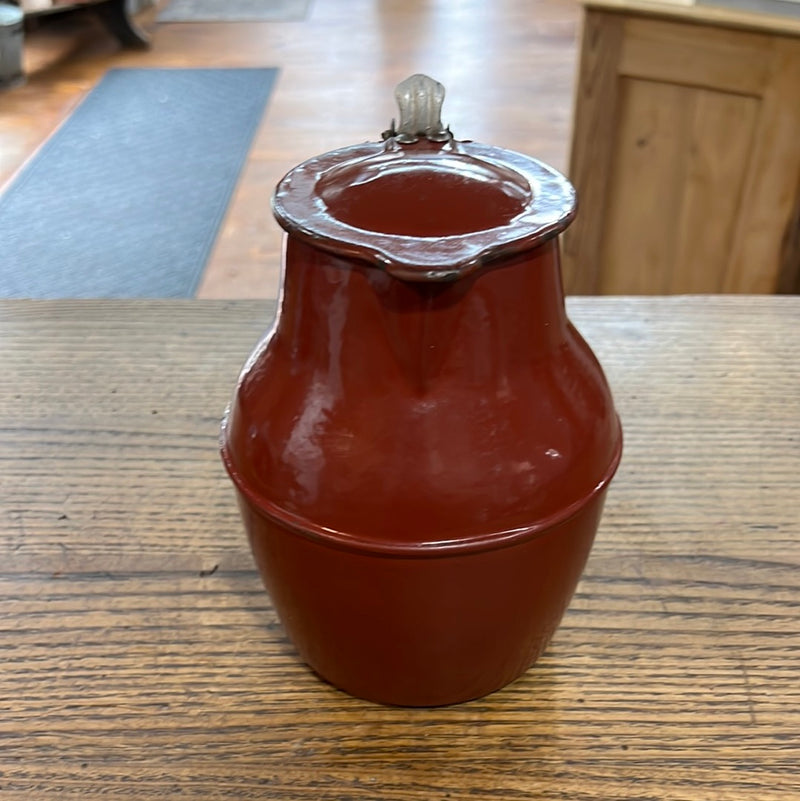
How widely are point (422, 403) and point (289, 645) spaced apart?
210 mm

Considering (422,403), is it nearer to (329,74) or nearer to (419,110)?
(419,110)

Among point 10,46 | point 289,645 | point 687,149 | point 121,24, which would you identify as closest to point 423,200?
point 289,645

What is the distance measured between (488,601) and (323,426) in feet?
0.39

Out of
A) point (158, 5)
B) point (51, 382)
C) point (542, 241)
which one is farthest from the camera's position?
point (158, 5)

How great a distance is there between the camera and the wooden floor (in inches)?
92.0

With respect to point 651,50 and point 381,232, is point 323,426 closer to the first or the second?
point 381,232

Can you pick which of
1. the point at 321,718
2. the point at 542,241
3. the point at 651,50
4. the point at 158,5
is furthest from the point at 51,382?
the point at 158,5

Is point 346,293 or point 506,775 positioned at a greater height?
point 346,293

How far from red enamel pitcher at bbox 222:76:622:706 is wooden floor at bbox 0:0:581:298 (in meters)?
1.47

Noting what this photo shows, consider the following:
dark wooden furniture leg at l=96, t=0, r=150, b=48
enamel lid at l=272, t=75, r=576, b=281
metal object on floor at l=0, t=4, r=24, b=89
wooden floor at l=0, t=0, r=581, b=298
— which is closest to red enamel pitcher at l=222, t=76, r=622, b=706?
enamel lid at l=272, t=75, r=576, b=281

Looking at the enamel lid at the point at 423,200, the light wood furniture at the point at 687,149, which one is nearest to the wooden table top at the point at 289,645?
A: the enamel lid at the point at 423,200

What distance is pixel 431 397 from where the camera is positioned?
16.3 inches

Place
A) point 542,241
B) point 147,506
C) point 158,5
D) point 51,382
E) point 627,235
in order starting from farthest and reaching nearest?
point 158,5 → point 627,235 → point 51,382 → point 147,506 → point 542,241

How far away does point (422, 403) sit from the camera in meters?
0.41
